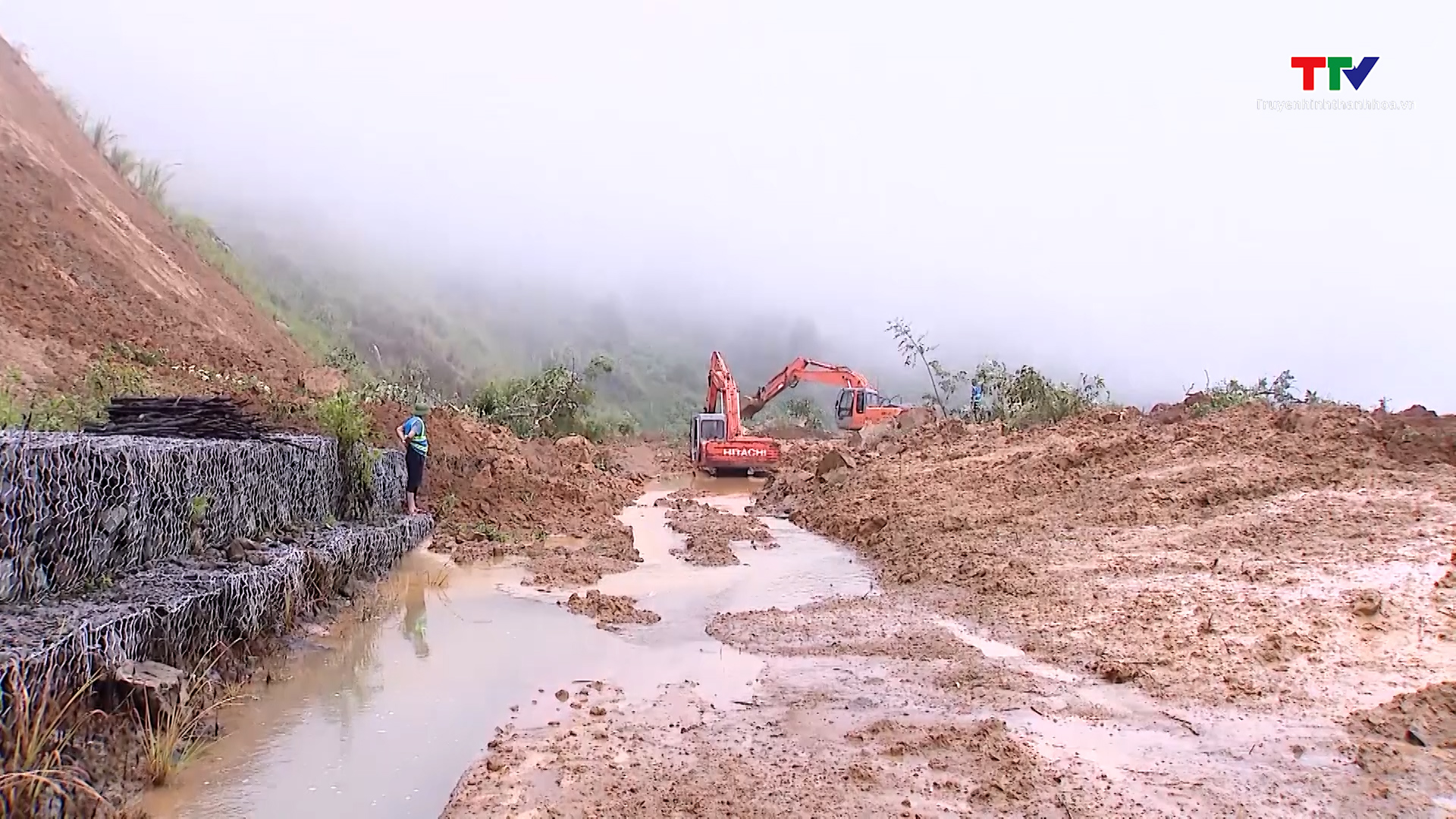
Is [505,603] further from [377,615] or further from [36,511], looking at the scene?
[36,511]

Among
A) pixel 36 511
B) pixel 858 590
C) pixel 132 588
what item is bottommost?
pixel 858 590

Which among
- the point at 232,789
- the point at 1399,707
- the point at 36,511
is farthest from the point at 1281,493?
the point at 36,511

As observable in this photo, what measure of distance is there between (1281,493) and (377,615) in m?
9.25

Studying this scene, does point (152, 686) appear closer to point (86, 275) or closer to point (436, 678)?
point (436, 678)

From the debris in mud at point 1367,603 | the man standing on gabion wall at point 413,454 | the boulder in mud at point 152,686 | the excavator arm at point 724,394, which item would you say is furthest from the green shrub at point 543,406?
the debris in mud at point 1367,603

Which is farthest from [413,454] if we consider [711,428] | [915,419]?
[915,419]

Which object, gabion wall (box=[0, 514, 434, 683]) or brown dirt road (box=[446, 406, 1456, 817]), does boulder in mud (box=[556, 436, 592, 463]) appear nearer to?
brown dirt road (box=[446, 406, 1456, 817])

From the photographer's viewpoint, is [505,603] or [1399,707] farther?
[505,603]

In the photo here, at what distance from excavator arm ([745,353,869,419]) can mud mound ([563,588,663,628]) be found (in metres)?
19.4

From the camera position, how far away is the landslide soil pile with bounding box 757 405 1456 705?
603 centimetres

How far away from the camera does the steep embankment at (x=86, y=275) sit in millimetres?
14555

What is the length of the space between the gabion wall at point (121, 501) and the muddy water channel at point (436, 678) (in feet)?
3.80

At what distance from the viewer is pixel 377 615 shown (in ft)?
27.0

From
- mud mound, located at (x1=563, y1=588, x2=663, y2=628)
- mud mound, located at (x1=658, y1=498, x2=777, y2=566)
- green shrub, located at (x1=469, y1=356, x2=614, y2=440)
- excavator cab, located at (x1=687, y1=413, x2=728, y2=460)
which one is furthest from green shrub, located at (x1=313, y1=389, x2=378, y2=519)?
green shrub, located at (x1=469, y1=356, x2=614, y2=440)
